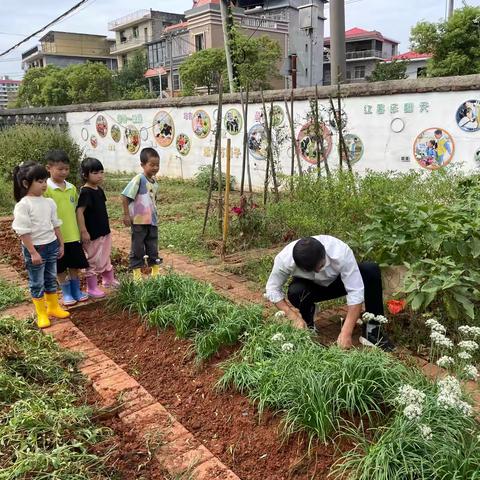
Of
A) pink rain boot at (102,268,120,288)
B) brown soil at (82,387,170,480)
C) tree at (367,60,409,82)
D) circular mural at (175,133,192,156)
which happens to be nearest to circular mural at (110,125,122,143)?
circular mural at (175,133,192,156)

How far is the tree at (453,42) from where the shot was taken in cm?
1944

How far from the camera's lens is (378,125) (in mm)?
7898

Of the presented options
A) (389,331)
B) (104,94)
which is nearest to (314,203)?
(389,331)

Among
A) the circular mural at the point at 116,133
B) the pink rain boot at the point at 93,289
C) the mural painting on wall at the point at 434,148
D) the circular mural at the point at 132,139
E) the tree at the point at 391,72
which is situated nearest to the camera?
the pink rain boot at the point at 93,289

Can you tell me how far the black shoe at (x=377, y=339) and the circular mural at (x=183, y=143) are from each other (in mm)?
9665

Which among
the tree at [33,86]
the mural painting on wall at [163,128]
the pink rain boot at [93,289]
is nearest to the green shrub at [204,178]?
the mural painting on wall at [163,128]

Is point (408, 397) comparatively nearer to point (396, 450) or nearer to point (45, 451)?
point (396, 450)

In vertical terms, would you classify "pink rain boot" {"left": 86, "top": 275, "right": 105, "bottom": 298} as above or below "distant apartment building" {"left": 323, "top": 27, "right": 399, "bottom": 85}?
below

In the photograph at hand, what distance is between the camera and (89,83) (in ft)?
104

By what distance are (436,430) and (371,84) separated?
7.09m

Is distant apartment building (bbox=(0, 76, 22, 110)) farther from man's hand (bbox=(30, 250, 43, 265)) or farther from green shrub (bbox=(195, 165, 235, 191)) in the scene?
man's hand (bbox=(30, 250, 43, 265))

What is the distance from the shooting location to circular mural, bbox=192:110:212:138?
11414mm

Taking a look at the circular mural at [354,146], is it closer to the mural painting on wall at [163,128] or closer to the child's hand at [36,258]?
the mural painting on wall at [163,128]

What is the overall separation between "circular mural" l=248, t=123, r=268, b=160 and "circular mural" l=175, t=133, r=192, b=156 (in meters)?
2.40
